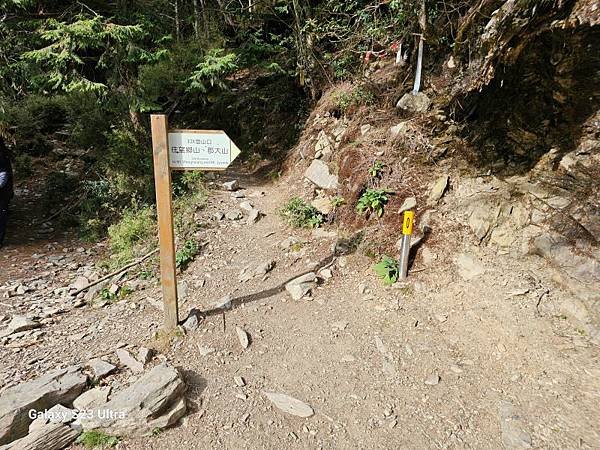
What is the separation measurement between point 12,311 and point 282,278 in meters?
3.85

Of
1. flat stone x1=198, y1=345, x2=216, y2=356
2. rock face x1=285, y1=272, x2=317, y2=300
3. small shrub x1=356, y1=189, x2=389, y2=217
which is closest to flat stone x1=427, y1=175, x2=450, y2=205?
small shrub x1=356, y1=189, x2=389, y2=217

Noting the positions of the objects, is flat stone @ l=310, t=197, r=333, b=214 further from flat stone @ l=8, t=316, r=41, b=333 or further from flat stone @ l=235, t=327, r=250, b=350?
flat stone @ l=8, t=316, r=41, b=333

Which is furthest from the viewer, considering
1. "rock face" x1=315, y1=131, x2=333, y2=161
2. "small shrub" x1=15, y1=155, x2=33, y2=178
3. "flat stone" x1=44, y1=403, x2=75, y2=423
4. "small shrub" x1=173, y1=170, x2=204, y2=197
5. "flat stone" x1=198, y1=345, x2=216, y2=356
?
"small shrub" x1=15, y1=155, x2=33, y2=178

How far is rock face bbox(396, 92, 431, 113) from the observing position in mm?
6355

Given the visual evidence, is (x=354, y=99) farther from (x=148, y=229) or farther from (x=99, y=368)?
(x=99, y=368)

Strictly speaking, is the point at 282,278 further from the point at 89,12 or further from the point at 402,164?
the point at 89,12

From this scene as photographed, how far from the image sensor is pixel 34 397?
9.67 feet

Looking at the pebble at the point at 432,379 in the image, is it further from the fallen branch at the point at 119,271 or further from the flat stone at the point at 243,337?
the fallen branch at the point at 119,271

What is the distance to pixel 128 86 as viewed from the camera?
7.49 m

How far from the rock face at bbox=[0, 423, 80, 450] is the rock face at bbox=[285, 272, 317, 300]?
8.67 ft

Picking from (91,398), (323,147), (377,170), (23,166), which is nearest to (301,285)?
(377,170)

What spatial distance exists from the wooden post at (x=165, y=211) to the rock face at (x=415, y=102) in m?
4.59

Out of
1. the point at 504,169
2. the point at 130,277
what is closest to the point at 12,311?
the point at 130,277

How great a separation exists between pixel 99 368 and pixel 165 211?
1637 mm
